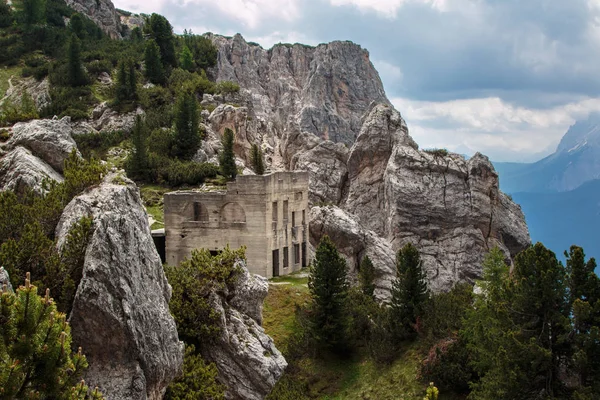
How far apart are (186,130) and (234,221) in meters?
27.1

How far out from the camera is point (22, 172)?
2847cm

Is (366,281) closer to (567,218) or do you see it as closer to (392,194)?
(392,194)

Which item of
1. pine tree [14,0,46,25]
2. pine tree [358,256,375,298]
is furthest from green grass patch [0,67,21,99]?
pine tree [358,256,375,298]

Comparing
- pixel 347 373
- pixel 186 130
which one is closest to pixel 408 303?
pixel 347 373

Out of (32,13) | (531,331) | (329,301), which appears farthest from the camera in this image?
(32,13)

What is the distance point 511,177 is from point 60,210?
191 metres

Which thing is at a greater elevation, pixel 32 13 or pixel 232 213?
pixel 32 13

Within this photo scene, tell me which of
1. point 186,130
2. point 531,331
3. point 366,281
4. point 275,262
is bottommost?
point 531,331

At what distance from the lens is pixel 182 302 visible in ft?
92.0

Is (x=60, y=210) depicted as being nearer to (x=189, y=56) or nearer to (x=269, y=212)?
(x=269, y=212)

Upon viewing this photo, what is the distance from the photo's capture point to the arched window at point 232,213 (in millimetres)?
49375

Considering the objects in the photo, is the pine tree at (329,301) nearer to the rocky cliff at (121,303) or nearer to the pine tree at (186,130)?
the rocky cliff at (121,303)

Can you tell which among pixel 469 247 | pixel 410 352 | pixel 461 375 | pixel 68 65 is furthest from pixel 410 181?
pixel 68 65

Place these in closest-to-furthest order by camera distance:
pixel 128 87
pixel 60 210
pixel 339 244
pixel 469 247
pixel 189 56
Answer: pixel 60 210 < pixel 339 244 < pixel 469 247 < pixel 128 87 < pixel 189 56
